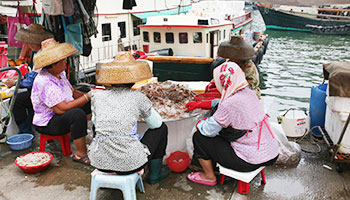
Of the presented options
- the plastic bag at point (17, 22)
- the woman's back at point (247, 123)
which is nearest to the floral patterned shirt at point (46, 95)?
the woman's back at point (247, 123)

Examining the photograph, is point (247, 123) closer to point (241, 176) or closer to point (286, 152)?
point (241, 176)

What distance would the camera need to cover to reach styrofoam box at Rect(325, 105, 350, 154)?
312 centimetres

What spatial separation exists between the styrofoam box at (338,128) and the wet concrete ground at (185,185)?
1.11 feet

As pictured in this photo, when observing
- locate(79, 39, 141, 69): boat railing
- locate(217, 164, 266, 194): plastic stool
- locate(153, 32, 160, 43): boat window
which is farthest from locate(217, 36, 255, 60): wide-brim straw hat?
locate(79, 39, 141, 69): boat railing

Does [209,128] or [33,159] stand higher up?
[209,128]

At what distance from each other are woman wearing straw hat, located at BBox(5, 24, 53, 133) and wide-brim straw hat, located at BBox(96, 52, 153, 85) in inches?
79.1

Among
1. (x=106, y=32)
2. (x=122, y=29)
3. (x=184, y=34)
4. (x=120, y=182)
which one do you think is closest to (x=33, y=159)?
(x=120, y=182)

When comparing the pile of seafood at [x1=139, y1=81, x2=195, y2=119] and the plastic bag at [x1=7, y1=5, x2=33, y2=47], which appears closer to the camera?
the pile of seafood at [x1=139, y1=81, x2=195, y2=119]

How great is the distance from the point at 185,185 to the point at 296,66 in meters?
14.6

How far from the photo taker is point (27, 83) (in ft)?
13.3

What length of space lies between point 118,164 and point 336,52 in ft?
70.6

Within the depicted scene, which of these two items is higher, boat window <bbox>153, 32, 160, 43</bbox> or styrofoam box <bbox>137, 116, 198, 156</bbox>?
boat window <bbox>153, 32, 160, 43</bbox>

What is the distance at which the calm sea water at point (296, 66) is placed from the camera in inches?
428

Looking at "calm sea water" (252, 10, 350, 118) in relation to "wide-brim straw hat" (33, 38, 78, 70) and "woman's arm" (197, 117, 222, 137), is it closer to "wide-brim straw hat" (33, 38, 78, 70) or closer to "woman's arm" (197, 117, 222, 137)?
"woman's arm" (197, 117, 222, 137)
